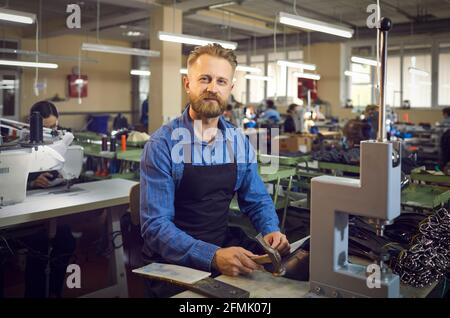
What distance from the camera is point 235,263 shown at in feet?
4.75

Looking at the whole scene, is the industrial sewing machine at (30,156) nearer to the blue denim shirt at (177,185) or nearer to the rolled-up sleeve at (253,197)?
the blue denim shirt at (177,185)

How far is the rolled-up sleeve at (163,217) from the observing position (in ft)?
5.23

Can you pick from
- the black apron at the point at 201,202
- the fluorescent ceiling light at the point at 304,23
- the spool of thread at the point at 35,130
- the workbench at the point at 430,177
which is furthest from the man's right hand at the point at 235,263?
the fluorescent ceiling light at the point at 304,23

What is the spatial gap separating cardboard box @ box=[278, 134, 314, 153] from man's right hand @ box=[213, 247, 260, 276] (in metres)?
7.09

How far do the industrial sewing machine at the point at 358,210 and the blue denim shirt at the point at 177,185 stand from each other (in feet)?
1.35

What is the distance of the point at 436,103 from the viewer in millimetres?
10258

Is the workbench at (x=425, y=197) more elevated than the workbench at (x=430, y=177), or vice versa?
the workbench at (x=430, y=177)

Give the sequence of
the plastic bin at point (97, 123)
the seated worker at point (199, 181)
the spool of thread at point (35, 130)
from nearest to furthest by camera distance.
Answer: the seated worker at point (199, 181) < the spool of thread at point (35, 130) < the plastic bin at point (97, 123)

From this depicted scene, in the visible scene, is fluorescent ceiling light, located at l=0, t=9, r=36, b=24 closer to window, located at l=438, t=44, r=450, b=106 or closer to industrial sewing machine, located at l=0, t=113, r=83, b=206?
industrial sewing machine, located at l=0, t=113, r=83, b=206

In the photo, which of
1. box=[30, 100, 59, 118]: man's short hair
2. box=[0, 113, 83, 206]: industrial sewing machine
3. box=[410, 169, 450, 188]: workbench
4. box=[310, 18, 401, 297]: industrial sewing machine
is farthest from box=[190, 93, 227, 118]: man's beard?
box=[30, 100, 59, 118]: man's short hair

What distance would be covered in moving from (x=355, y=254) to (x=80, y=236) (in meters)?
3.08

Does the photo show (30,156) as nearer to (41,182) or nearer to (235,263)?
(41,182)

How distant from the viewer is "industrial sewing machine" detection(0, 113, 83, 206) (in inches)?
103
